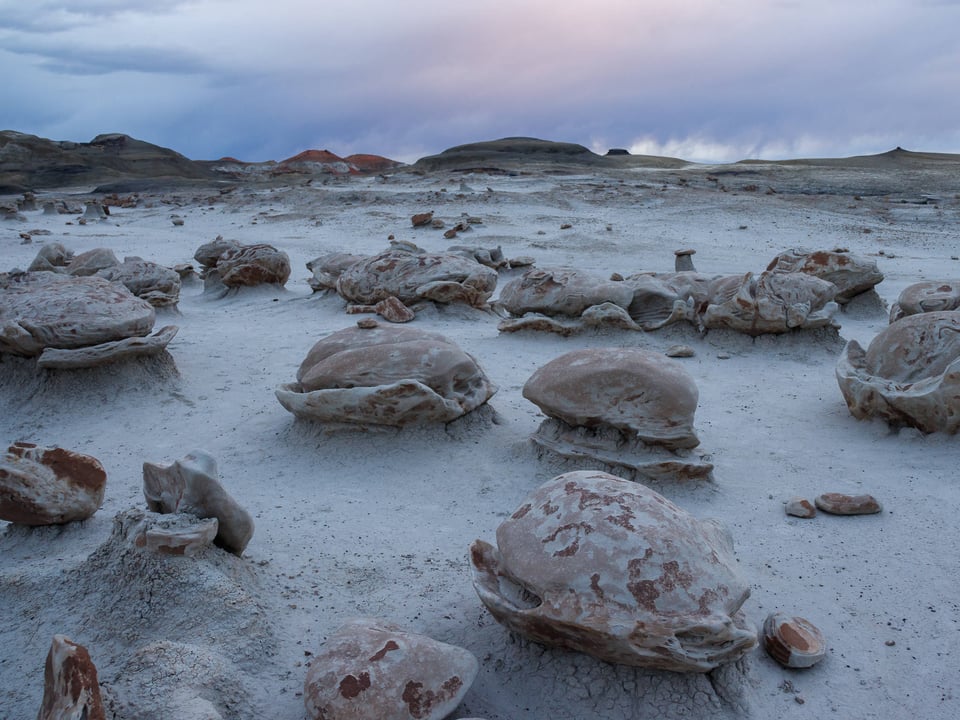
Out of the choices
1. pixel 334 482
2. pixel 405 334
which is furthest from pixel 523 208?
pixel 334 482

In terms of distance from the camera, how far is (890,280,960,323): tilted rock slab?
597 cm

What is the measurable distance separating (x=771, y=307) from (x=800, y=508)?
2937 millimetres

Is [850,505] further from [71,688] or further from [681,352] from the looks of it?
[71,688]

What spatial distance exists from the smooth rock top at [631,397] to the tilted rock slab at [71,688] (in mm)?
2439

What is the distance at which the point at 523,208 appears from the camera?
49.1ft

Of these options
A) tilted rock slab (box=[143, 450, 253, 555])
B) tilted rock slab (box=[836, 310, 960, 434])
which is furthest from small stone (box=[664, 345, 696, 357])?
tilted rock slab (box=[143, 450, 253, 555])

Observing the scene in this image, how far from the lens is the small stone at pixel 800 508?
3393mm

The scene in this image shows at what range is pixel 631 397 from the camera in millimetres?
3775

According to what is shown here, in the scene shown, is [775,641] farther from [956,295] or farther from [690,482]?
[956,295]

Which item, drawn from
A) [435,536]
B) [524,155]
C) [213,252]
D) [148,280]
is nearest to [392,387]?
[435,536]

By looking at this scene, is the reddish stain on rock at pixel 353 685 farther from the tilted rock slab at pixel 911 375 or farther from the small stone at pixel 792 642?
the tilted rock slab at pixel 911 375

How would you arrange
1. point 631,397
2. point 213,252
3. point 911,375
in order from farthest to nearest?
1. point 213,252
2. point 911,375
3. point 631,397

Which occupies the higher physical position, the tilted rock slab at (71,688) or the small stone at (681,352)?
the tilted rock slab at (71,688)

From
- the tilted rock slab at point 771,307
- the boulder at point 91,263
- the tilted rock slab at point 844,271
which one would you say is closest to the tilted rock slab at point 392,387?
the tilted rock slab at point 771,307
